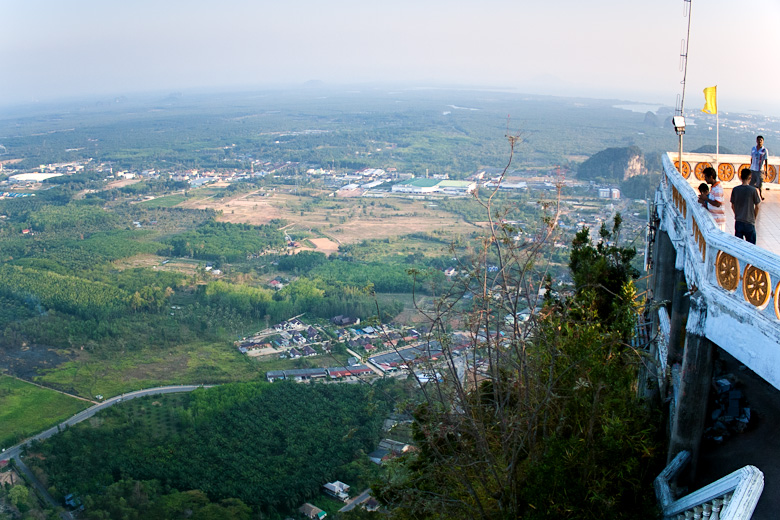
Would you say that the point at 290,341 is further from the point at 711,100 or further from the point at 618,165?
the point at 618,165

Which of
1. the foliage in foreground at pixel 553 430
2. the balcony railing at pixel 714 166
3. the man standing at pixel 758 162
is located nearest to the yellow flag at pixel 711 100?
the man standing at pixel 758 162

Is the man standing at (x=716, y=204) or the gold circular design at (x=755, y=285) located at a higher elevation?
the man standing at (x=716, y=204)

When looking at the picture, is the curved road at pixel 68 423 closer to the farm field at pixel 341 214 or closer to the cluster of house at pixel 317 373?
the cluster of house at pixel 317 373

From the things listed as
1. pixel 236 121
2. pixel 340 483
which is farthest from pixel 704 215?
pixel 236 121

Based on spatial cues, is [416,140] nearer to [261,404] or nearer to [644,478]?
[261,404]

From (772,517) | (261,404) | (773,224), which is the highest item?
(773,224)

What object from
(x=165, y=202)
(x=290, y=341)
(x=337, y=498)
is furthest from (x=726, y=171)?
(x=165, y=202)
